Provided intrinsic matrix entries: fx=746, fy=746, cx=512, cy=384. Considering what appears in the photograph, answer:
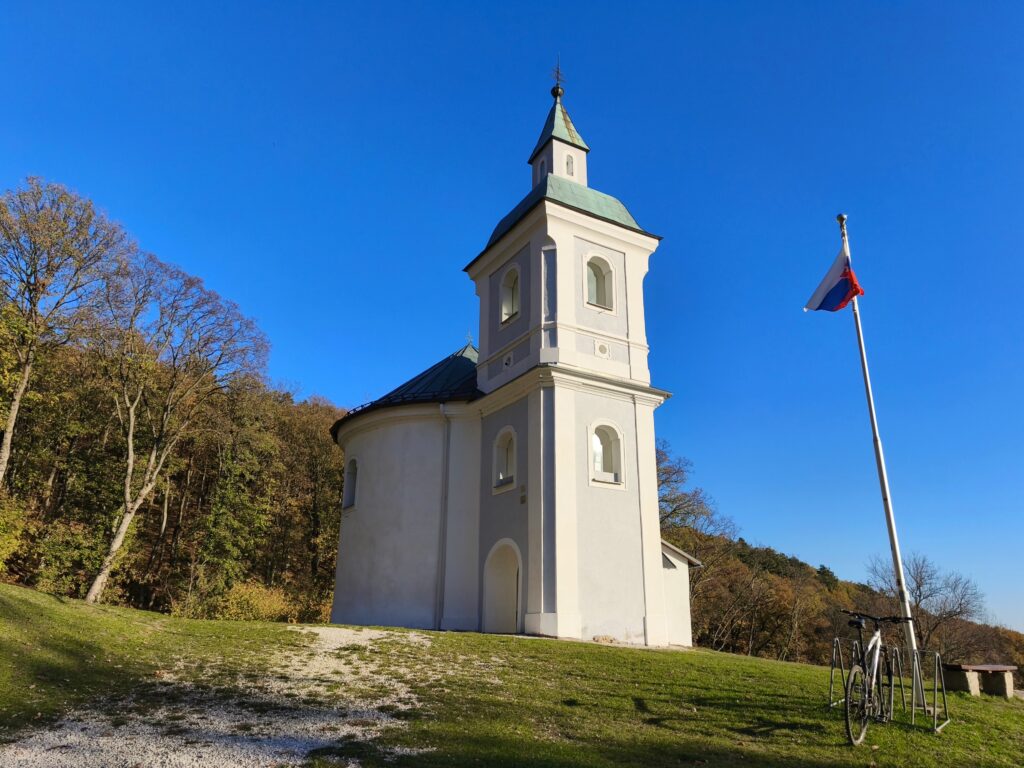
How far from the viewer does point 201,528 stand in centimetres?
3519

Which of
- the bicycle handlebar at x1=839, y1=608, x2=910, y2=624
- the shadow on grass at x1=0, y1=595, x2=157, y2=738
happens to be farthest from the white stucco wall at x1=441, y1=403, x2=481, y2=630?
the bicycle handlebar at x1=839, y1=608, x2=910, y2=624

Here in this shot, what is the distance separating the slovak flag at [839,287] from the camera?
12.2 m

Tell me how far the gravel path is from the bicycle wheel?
4.92m

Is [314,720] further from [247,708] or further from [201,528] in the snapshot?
[201,528]

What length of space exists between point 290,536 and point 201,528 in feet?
20.0

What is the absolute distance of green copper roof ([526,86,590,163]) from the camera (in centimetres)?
2442

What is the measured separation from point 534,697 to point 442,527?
466 inches

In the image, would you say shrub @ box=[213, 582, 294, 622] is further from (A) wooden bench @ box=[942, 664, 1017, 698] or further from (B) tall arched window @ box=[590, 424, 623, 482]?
(A) wooden bench @ box=[942, 664, 1017, 698]

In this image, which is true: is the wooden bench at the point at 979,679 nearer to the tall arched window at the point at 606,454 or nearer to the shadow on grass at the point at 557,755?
the shadow on grass at the point at 557,755

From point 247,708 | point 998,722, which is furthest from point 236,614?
point 998,722

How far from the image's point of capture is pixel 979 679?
39.8ft

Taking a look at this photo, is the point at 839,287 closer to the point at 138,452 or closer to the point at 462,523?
the point at 462,523

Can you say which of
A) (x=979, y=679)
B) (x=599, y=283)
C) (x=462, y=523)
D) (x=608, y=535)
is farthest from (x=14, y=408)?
(x=979, y=679)

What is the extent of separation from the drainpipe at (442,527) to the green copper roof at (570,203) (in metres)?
6.01
